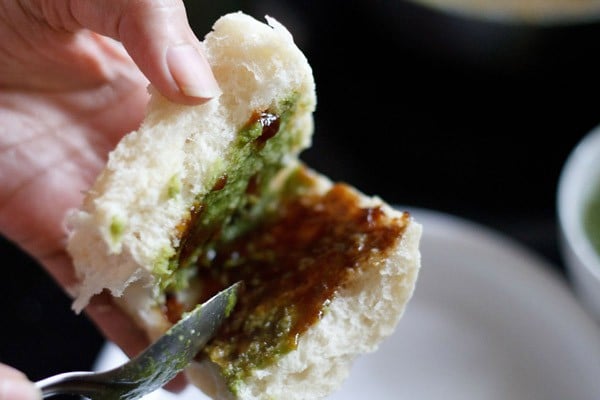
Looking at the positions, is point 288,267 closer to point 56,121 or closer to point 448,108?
point 56,121

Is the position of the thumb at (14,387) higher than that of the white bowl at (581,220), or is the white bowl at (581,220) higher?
the thumb at (14,387)

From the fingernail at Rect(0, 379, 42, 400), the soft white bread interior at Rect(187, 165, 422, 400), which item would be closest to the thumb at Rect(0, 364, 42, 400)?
the fingernail at Rect(0, 379, 42, 400)

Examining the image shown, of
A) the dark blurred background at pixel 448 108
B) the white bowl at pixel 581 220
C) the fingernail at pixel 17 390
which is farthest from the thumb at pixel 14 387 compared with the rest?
the white bowl at pixel 581 220

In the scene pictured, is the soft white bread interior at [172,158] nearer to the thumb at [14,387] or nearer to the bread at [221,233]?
the bread at [221,233]

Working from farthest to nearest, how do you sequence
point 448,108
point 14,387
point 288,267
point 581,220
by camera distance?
point 448,108
point 581,220
point 288,267
point 14,387

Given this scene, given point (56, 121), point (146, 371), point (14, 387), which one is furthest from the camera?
point (56, 121)

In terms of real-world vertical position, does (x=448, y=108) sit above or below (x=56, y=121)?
below

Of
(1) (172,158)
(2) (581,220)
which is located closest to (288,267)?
(1) (172,158)
